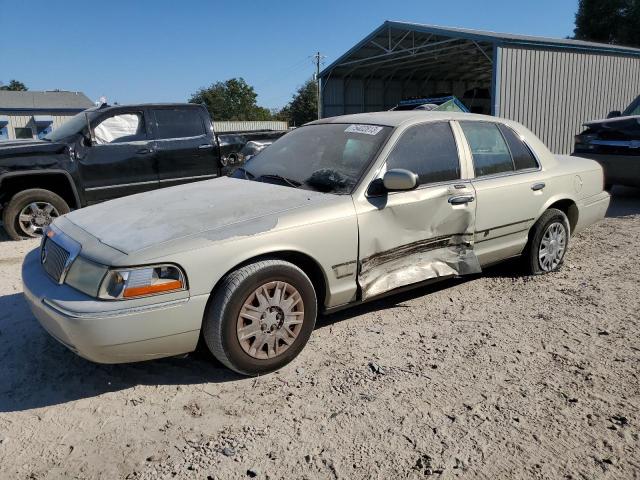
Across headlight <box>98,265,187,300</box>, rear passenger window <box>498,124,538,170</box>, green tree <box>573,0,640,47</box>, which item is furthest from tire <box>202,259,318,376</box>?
green tree <box>573,0,640,47</box>

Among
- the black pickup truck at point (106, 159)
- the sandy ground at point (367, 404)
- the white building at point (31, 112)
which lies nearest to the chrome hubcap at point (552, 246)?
the sandy ground at point (367, 404)

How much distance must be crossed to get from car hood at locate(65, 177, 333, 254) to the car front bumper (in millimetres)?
326

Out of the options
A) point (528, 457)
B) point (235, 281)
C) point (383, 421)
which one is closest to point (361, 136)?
point (235, 281)

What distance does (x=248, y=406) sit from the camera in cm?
286

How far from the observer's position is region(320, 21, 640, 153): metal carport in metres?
12.6

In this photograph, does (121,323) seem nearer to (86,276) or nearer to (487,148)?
(86,276)

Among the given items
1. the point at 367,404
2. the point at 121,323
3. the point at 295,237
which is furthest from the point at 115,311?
the point at 367,404

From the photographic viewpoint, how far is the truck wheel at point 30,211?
6.38m

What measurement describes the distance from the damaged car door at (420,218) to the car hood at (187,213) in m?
0.43

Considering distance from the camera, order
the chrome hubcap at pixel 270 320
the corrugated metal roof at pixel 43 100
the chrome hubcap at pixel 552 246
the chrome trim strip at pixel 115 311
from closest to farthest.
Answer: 1. the chrome trim strip at pixel 115 311
2. the chrome hubcap at pixel 270 320
3. the chrome hubcap at pixel 552 246
4. the corrugated metal roof at pixel 43 100

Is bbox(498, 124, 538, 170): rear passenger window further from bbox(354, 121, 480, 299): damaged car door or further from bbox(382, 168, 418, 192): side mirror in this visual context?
bbox(382, 168, 418, 192): side mirror

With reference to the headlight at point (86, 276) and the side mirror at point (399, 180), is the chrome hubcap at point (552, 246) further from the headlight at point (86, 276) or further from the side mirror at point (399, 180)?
the headlight at point (86, 276)

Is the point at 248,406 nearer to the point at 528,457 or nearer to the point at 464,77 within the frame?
the point at 528,457

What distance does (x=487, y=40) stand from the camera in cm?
1219
